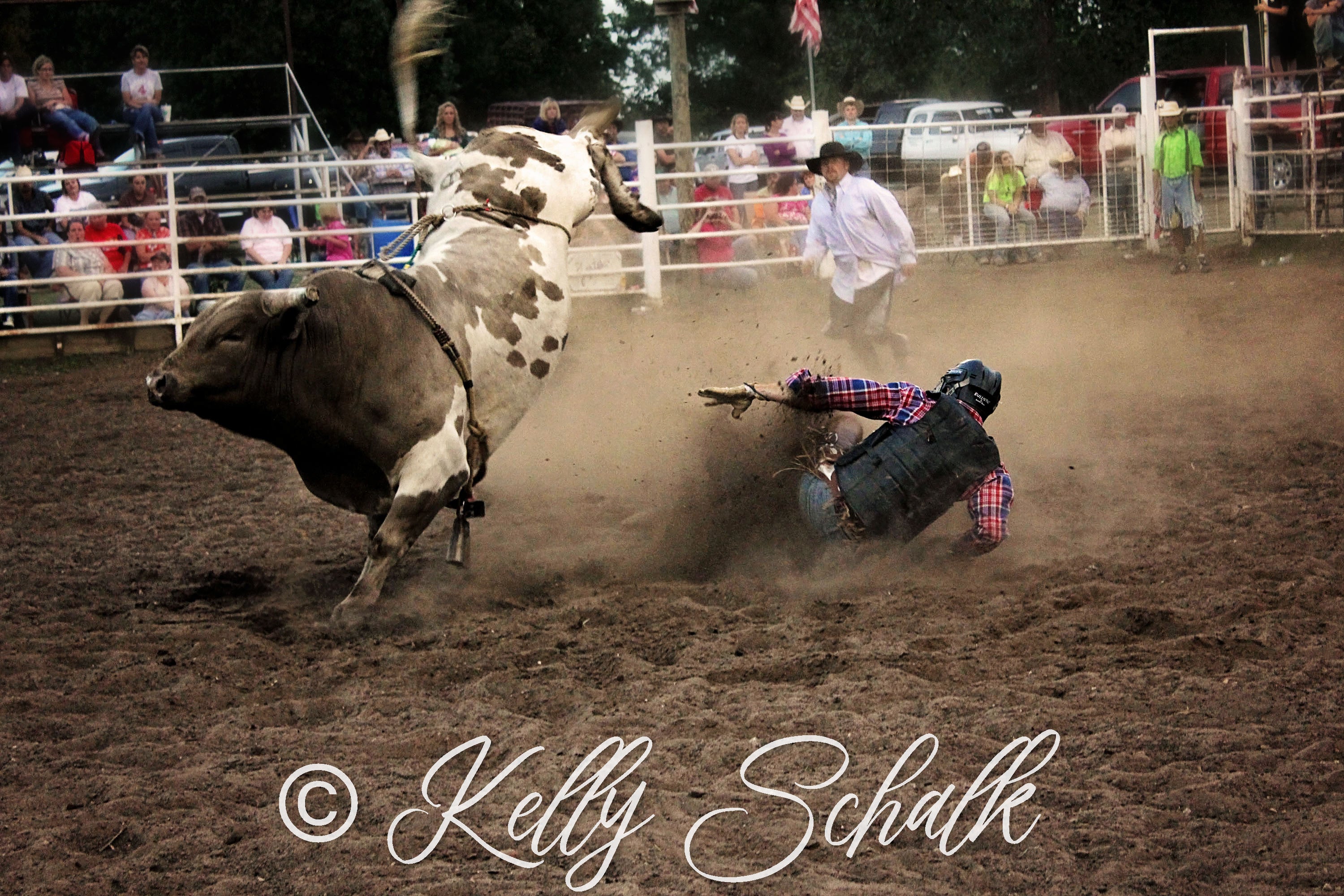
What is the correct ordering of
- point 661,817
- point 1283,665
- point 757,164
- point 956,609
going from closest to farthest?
point 661,817, point 1283,665, point 956,609, point 757,164

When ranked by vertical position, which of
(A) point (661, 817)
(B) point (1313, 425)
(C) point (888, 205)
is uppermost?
(C) point (888, 205)

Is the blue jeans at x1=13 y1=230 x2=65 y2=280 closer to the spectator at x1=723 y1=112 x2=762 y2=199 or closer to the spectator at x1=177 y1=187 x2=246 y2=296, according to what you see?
the spectator at x1=177 y1=187 x2=246 y2=296

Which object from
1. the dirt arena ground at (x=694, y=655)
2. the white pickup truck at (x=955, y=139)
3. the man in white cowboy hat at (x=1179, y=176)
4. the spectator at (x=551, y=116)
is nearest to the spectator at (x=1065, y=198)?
the white pickup truck at (x=955, y=139)

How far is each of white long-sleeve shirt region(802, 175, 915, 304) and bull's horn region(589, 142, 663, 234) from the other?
2.27 metres

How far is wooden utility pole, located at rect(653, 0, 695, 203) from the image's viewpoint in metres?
15.1

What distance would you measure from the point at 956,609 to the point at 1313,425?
347cm

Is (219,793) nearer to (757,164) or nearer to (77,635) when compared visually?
(77,635)

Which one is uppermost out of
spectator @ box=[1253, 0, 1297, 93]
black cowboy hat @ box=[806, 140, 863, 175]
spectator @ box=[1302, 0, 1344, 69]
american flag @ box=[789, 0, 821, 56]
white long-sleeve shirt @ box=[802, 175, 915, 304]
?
american flag @ box=[789, 0, 821, 56]

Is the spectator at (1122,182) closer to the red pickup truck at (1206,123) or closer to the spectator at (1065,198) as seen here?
the red pickup truck at (1206,123)

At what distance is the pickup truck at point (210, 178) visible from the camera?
14.8 metres

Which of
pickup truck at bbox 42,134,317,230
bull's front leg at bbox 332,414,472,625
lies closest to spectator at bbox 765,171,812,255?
pickup truck at bbox 42,134,317,230

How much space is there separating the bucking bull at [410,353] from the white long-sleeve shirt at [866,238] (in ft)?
9.60

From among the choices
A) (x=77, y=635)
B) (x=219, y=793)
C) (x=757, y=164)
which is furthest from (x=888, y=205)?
(x=757, y=164)

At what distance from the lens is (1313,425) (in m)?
7.35
